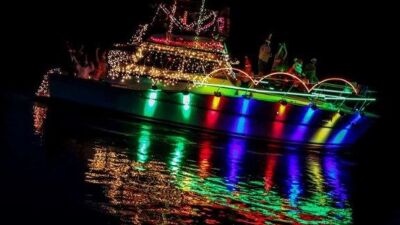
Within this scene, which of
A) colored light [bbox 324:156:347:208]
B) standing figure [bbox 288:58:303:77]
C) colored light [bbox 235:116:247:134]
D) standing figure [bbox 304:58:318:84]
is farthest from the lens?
standing figure [bbox 304:58:318:84]

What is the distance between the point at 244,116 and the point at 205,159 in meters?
4.98

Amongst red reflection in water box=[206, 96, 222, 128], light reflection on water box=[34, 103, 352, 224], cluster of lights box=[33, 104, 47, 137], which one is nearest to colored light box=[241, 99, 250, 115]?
red reflection in water box=[206, 96, 222, 128]

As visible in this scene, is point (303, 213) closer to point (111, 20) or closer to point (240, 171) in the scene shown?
point (240, 171)

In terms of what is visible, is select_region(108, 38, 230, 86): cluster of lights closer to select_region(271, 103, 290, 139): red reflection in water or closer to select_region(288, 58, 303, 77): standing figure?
select_region(288, 58, 303, 77): standing figure

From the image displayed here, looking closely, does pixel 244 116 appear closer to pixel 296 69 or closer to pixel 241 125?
pixel 241 125

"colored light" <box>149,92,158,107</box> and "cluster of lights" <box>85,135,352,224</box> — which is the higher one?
"colored light" <box>149,92,158,107</box>

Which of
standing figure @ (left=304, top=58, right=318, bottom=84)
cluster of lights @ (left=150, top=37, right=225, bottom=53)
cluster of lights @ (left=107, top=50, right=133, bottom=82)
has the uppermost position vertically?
cluster of lights @ (left=150, top=37, right=225, bottom=53)

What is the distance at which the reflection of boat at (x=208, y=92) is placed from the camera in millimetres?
23203

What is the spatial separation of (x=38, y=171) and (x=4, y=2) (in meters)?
59.7

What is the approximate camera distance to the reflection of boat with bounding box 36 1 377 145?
2320 centimetres

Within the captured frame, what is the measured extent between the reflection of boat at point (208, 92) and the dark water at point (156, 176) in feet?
2.22

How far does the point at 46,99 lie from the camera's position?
2727 cm

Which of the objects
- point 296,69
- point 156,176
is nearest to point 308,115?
A: point 296,69

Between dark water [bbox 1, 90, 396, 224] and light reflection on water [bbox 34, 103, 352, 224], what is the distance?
3 cm
